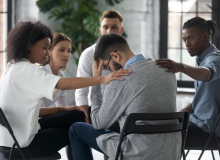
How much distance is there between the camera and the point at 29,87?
4.81 feet

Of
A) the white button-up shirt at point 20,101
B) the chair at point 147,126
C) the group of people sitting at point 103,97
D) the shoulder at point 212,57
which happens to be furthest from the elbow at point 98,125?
the shoulder at point 212,57

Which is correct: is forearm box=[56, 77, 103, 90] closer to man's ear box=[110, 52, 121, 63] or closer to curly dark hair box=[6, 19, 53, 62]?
man's ear box=[110, 52, 121, 63]

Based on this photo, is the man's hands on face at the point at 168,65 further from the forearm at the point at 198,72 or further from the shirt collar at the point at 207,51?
the shirt collar at the point at 207,51

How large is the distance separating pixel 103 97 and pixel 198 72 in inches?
22.0

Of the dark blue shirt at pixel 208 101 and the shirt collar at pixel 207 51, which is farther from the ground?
the shirt collar at pixel 207 51

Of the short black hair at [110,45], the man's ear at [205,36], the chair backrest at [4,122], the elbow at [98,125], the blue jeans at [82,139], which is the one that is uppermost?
the man's ear at [205,36]

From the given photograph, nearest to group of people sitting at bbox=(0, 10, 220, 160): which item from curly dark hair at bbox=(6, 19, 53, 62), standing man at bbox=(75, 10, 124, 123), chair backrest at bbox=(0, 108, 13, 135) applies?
curly dark hair at bbox=(6, 19, 53, 62)

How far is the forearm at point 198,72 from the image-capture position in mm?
1542

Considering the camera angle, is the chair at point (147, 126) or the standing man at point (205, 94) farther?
the standing man at point (205, 94)

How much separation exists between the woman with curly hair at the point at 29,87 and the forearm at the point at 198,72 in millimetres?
466

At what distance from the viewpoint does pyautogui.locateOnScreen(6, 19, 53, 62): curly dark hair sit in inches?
62.4

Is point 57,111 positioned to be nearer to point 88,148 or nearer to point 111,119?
point 88,148

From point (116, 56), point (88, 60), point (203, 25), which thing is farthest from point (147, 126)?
point (88, 60)

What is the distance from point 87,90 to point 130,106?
Result: 3.94 feet
